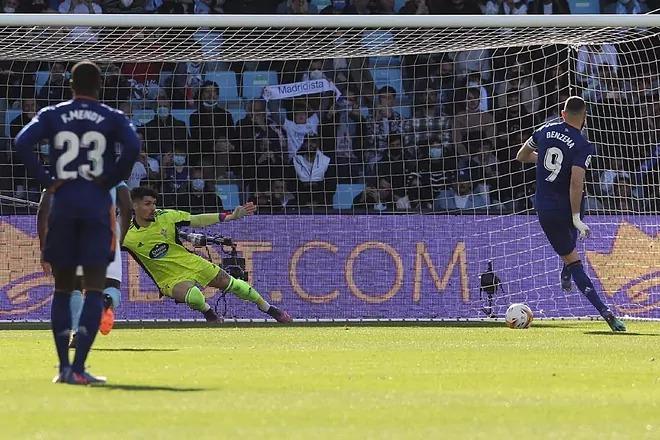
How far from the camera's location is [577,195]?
46.7 feet

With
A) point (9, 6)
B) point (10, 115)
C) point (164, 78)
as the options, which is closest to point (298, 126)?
point (164, 78)

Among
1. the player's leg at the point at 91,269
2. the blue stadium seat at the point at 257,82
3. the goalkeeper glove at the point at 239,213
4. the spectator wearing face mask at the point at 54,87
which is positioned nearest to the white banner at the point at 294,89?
the blue stadium seat at the point at 257,82

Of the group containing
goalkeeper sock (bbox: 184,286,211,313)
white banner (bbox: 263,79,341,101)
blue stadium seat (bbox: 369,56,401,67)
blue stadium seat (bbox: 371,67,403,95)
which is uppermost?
blue stadium seat (bbox: 369,56,401,67)

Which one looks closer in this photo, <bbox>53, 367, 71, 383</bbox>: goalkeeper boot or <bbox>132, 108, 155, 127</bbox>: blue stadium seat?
<bbox>53, 367, 71, 383</bbox>: goalkeeper boot

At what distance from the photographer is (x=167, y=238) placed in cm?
1623

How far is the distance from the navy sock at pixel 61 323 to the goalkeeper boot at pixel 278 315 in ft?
25.6

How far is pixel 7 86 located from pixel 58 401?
481 inches

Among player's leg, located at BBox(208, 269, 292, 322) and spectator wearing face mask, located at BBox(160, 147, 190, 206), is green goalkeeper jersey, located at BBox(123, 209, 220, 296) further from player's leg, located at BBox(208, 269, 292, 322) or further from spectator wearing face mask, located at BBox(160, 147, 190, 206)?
spectator wearing face mask, located at BBox(160, 147, 190, 206)

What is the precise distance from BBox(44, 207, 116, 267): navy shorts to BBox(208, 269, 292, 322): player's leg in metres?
7.69

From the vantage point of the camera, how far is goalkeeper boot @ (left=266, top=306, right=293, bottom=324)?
16.2 m

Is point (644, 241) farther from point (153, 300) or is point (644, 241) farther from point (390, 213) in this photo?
point (153, 300)

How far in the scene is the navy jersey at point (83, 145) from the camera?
8336mm

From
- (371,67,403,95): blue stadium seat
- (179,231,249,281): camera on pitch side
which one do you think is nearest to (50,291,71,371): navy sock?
(179,231,249,281): camera on pitch side

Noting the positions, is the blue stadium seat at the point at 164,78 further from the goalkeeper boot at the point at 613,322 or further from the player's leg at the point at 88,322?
the player's leg at the point at 88,322
